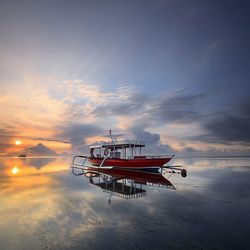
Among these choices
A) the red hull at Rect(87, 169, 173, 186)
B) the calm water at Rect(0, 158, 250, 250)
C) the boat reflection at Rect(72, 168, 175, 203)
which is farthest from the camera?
the red hull at Rect(87, 169, 173, 186)

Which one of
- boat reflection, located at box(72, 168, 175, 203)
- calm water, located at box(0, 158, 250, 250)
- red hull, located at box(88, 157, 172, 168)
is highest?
red hull, located at box(88, 157, 172, 168)

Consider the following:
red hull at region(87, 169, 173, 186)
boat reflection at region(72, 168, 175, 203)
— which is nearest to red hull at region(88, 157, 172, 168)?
red hull at region(87, 169, 173, 186)

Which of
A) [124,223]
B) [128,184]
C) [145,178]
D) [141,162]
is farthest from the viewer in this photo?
[141,162]

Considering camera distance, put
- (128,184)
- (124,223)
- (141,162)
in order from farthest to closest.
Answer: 1. (141,162)
2. (128,184)
3. (124,223)

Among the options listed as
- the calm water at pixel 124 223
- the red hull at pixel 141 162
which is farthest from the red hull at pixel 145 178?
the calm water at pixel 124 223

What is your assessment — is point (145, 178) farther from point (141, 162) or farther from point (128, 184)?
point (128, 184)

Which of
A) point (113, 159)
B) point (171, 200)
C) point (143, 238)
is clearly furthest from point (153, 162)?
point (143, 238)

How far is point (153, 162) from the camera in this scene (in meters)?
34.7

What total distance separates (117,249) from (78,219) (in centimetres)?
423

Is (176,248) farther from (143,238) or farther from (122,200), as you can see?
(122,200)

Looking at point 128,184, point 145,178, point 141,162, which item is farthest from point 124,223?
point 141,162

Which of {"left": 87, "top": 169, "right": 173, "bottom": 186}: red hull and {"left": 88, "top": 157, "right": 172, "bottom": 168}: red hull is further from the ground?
{"left": 88, "top": 157, "right": 172, "bottom": 168}: red hull

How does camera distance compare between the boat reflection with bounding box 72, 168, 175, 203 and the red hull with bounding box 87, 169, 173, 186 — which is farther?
the red hull with bounding box 87, 169, 173, 186

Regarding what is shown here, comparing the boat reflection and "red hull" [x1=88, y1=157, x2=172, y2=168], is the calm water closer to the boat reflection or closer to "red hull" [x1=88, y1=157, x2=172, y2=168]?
the boat reflection
